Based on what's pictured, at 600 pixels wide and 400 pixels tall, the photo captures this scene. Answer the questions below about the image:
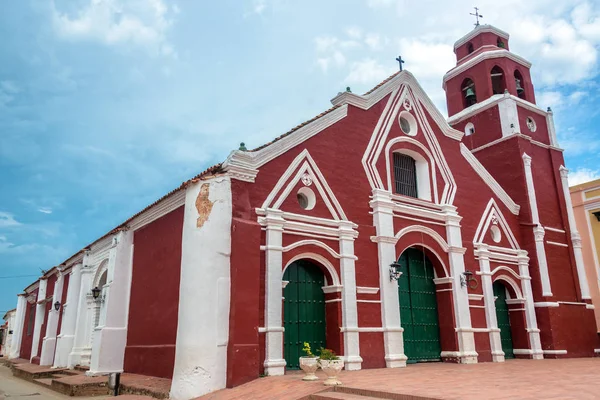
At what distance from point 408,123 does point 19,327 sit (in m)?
27.5

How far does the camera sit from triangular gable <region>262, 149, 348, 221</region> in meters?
12.0

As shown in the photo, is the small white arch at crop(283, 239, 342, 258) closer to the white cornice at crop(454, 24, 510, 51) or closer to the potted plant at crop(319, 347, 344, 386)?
the potted plant at crop(319, 347, 344, 386)

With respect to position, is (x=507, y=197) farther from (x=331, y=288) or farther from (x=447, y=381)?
(x=447, y=381)

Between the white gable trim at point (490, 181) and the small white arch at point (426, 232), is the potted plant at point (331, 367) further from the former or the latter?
the white gable trim at point (490, 181)

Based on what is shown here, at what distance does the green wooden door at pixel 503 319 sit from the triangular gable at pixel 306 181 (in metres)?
7.33

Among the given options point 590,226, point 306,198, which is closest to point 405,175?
point 306,198

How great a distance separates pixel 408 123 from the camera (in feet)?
52.7

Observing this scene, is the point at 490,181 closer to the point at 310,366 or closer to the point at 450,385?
the point at 450,385

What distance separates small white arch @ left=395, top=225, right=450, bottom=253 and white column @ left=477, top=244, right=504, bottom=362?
5.32 feet

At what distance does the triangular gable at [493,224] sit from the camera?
16453mm

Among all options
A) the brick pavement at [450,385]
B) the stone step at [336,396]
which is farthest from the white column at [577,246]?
the stone step at [336,396]

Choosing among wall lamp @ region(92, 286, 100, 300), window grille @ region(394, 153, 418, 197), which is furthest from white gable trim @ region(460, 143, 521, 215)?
wall lamp @ region(92, 286, 100, 300)

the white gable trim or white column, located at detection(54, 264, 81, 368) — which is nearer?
the white gable trim

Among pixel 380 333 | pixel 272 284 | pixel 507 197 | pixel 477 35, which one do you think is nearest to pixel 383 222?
pixel 380 333
